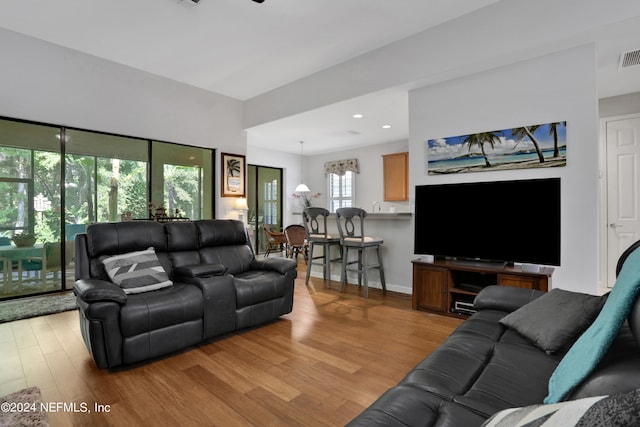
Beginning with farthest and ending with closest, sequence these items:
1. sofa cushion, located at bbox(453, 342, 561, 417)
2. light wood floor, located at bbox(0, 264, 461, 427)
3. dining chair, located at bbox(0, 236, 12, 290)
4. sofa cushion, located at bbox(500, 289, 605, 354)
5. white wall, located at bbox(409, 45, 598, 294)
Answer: dining chair, located at bbox(0, 236, 12, 290) < white wall, located at bbox(409, 45, 598, 294) < light wood floor, located at bbox(0, 264, 461, 427) < sofa cushion, located at bbox(500, 289, 605, 354) < sofa cushion, located at bbox(453, 342, 561, 417)

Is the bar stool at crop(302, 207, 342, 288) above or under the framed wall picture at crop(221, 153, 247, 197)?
under

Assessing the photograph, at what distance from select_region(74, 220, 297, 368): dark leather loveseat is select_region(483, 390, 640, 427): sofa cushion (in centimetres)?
244

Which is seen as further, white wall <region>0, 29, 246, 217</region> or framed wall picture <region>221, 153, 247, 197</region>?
framed wall picture <region>221, 153, 247, 197</region>

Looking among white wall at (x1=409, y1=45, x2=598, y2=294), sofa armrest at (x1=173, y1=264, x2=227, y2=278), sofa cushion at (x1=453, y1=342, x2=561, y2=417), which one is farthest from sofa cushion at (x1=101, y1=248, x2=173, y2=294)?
white wall at (x1=409, y1=45, x2=598, y2=294)

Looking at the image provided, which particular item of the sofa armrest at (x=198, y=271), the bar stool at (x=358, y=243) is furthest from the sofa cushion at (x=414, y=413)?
the bar stool at (x=358, y=243)

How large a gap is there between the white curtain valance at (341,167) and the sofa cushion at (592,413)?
7.53m

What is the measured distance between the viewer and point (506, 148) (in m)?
3.28

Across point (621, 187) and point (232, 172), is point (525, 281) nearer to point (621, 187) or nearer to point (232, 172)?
point (621, 187)

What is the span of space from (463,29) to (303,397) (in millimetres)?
3664

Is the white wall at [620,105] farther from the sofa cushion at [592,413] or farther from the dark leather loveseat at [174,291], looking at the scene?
the sofa cushion at [592,413]

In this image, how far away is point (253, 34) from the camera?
3725 mm

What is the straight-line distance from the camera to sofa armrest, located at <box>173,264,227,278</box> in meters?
2.87

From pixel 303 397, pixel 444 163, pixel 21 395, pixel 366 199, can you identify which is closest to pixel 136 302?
pixel 21 395

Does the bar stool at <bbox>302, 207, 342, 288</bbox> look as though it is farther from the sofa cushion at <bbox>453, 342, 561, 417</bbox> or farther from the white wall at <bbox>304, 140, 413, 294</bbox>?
the sofa cushion at <bbox>453, 342, 561, 417</bbox>
